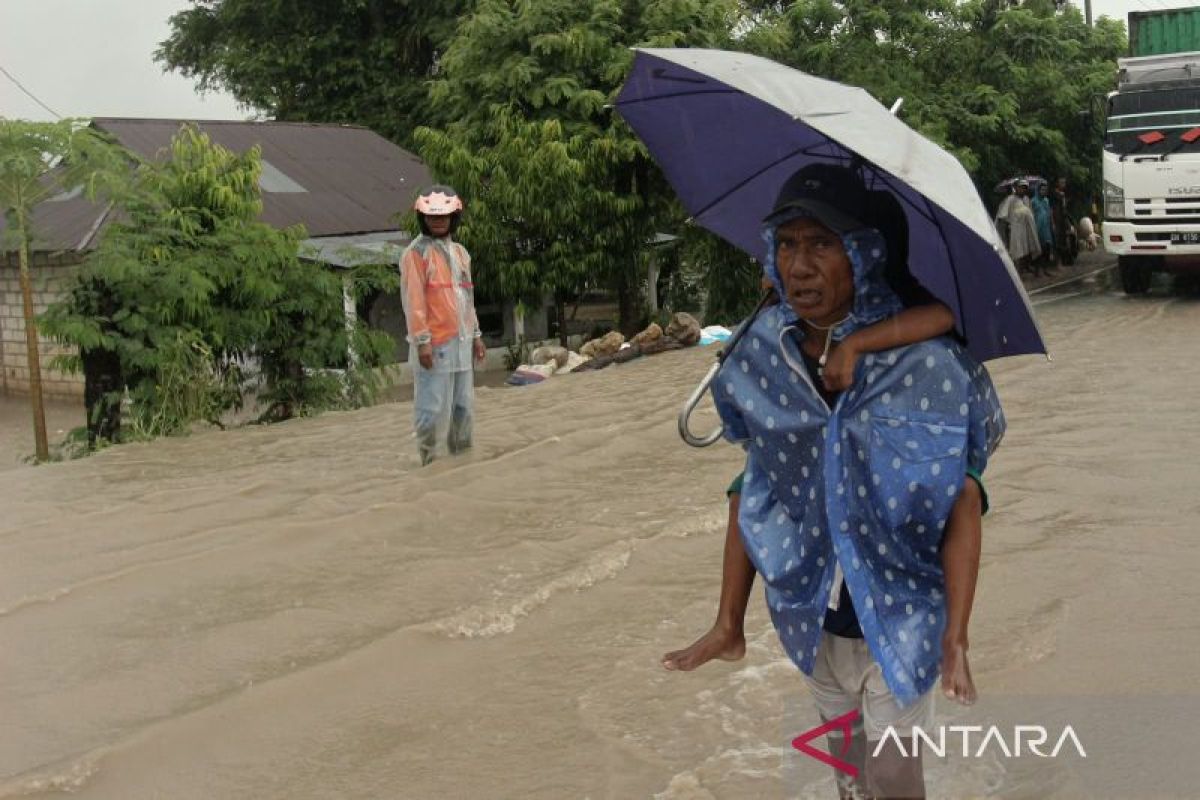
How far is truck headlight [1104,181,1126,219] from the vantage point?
56.0 feet

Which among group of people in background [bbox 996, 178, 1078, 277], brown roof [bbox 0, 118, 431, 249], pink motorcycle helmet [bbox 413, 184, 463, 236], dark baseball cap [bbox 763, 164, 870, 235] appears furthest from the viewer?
group of people in background [bbox 996, 178, 1078, 277]

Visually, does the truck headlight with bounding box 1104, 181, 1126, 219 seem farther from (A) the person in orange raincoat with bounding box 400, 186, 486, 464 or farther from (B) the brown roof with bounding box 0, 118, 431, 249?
(A) the person in orange raincoat with bounding box 400, 186, 486, 464

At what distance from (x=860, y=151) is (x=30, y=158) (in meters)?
10.4

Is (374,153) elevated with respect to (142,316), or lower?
elevated

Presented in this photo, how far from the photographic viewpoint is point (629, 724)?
4.22m

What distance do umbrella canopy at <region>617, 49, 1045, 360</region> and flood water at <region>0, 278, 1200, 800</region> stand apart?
1580mm

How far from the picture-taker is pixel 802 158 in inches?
124

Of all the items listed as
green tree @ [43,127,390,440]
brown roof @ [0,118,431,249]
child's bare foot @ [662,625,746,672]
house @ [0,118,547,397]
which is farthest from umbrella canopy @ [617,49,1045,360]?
brown roof @ [0,118,431,249]

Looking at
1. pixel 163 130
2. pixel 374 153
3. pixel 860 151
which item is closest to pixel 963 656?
pixel 860 151

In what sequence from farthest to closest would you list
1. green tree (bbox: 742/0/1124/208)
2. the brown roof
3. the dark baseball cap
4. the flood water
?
green tree (bbox: 742/0/1124/208)
the brown roof
the flood water
the dark baseball cap

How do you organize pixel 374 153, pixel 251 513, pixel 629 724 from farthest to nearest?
1. pixel 374 153
2. pixel 251 513
3. pixel 629 724

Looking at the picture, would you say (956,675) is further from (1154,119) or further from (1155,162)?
(1154,119)

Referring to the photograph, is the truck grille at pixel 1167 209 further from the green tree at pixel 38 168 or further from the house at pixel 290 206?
the green tree at pixel 38 168

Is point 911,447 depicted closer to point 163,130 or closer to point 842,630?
point 842,630
